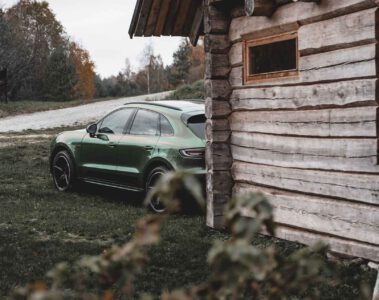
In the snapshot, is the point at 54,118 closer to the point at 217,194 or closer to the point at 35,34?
the point at 217,194

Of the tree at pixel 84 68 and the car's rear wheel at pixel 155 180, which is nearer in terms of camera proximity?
the car's rear wheel at pixel 155 180

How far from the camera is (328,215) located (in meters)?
6.76

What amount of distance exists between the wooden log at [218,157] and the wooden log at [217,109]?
37cm

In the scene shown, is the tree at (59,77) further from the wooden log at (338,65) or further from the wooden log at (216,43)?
the wooden log at (338,65)

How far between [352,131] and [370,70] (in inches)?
25.0

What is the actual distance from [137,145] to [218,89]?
207 cm

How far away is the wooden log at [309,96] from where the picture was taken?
6.20 metres

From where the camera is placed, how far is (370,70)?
6098 millimetres

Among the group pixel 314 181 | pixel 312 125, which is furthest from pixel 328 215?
pixel 312 125

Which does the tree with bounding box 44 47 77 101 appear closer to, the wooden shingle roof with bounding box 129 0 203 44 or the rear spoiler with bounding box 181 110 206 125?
the wooden shingle roof with bounding box 129 0 203 44

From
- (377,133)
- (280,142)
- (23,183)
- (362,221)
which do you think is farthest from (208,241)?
(23,183)

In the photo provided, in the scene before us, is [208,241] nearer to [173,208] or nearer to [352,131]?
[352,131]

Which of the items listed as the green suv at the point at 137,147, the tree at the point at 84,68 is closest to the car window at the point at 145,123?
the green suv at the point at 137,147

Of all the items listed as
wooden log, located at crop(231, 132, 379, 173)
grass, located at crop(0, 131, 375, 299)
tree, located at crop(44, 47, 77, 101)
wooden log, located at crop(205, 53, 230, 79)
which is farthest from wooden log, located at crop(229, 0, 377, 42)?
tree, located at crop(44, 47, 77, 101)
